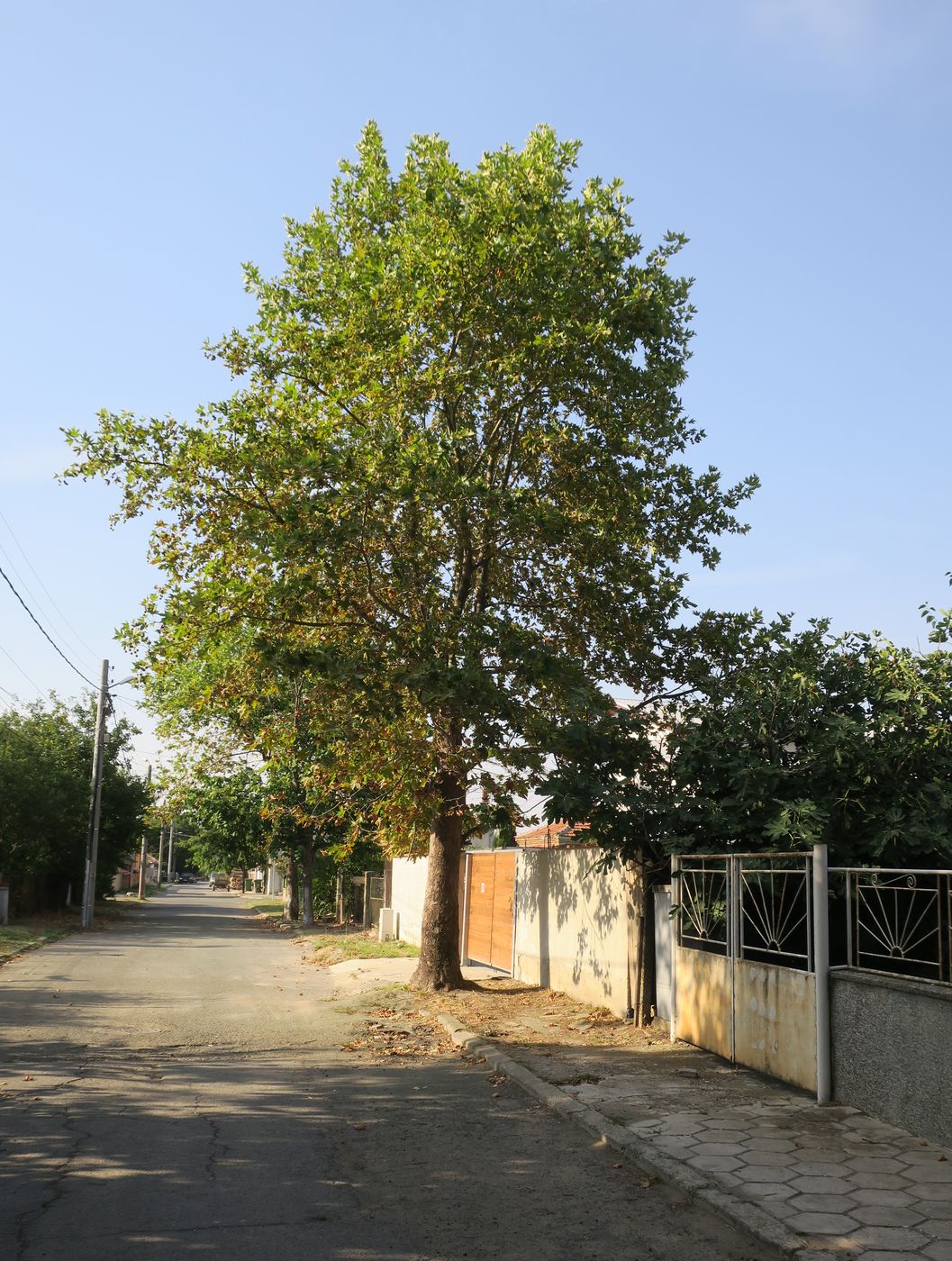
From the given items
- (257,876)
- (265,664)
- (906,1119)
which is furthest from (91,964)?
(257,876)

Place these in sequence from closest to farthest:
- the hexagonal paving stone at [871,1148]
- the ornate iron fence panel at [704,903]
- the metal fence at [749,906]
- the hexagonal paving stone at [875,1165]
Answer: the hexagonal paving stone at [875,1165], the hexagonal paving stone at [871,1148], the metal fence at [749,906], the ornate iron fence panel at [704,903]

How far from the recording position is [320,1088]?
29.8ft

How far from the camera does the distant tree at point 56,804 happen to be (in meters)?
33.2

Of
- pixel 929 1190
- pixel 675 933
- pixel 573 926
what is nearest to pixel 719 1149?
pixel 929 1190

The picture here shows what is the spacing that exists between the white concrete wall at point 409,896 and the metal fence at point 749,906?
13543 millimetres

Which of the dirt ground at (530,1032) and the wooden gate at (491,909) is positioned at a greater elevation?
the wooden gate at (491,909)

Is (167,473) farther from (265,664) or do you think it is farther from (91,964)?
(91,964)

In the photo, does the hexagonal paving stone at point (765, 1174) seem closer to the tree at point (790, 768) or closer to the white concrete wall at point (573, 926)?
the tree at point (790, 768)

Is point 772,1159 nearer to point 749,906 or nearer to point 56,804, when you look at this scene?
point 749,906

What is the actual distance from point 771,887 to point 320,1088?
419 cm

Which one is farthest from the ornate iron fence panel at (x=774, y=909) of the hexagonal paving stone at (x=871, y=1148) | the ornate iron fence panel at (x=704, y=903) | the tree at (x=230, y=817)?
the tree at (x=230, y=817)

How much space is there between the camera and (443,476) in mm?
12484

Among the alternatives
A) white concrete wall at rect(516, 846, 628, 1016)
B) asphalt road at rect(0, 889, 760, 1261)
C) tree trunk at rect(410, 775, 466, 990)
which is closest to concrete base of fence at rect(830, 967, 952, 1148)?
asphalt road at rect(0, 889, 760, 1261)

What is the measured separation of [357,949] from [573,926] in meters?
10.9
